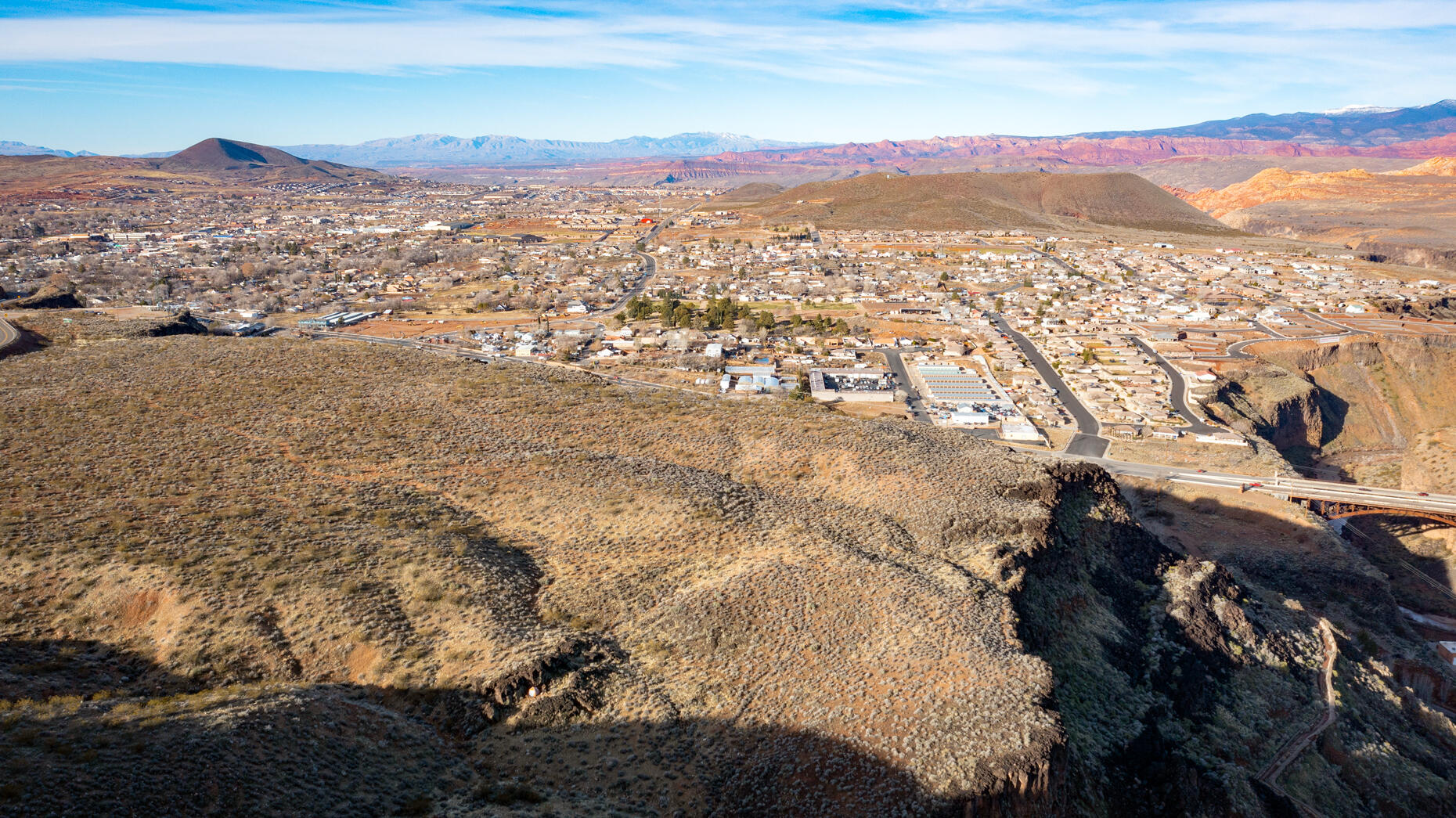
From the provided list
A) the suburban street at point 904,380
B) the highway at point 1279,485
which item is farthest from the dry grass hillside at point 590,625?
the suburban street at point 904,380

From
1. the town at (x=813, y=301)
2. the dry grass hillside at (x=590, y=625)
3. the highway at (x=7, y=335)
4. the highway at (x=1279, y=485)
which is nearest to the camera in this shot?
the dry grass hillside at (x=590, y=625)

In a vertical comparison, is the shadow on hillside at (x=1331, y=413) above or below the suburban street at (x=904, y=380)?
below

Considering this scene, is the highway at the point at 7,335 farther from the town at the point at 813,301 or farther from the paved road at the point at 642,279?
the paved road at the point at 642,279

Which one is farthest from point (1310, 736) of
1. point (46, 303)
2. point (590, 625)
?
point (46, 303)

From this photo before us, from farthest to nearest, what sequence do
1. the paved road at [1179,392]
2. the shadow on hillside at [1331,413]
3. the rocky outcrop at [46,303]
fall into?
the shadow on hillside at [1331,413] < the rocky outcrop at [46,303] < the paved road at [1179,392]

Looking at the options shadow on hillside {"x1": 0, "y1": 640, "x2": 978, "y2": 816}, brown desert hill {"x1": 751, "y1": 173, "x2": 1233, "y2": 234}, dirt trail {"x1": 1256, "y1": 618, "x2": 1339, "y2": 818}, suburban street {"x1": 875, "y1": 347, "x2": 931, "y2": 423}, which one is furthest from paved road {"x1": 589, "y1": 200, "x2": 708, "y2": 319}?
shadow on hillside {"x1": 0, "y1": 640, "x2": 978, "y2": 816}

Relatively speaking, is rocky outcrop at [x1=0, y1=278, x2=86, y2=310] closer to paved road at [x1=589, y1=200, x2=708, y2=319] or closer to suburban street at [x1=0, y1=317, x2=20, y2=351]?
suburban street at [x1=0, y1=317, x2=20, y2=351]

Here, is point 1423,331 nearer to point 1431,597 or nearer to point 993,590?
point 1431,597

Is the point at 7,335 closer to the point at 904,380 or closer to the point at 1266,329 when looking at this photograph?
the point at 904,380
